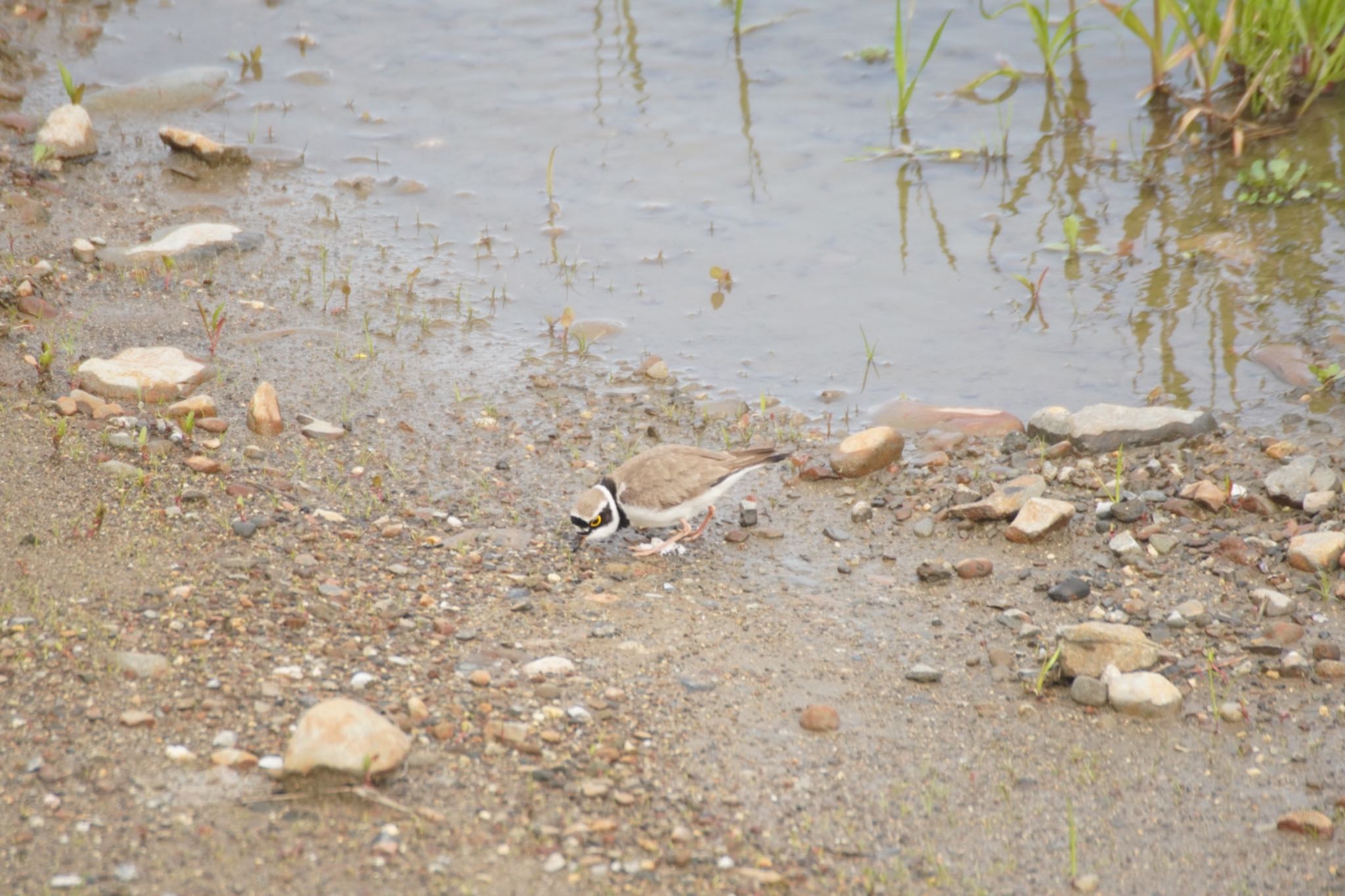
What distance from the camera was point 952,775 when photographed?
195 inches

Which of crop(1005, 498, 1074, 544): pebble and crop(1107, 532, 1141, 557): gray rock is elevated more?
crop(1005, 498, 1074, 544): pebble

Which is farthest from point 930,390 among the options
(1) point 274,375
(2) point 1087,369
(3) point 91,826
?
(3) point 91,826

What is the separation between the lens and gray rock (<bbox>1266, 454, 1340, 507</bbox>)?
6582 mm

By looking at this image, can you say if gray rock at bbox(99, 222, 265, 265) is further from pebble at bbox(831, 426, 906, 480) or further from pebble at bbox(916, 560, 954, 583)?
pebble at bbox(916, 560, 954, 583)

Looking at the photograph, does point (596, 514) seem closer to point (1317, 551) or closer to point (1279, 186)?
point (1317, 551)

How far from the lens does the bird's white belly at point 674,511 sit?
6.52 meters

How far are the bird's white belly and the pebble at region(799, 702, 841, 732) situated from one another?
1.64 m

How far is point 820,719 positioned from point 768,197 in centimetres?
638

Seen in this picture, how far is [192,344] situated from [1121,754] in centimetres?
617

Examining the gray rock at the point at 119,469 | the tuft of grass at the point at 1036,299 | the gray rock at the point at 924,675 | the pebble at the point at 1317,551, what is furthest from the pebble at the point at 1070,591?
the gray rock at the point at 119,469

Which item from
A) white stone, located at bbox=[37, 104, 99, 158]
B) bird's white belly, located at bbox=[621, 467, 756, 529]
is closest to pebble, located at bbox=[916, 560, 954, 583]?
bird's white belly, located at bbox=[621, 467, 756, 529]

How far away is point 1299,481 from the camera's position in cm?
664

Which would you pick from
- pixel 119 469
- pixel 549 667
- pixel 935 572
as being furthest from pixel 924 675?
pixel 119 469

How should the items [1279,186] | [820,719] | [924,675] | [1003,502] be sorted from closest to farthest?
1. [820,719]
2. [924,675]
3. [1003,502]
4. [1279,186]
